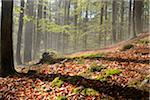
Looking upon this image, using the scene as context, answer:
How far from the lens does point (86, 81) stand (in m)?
7.87

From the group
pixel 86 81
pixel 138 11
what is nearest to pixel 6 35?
pixel 86 81

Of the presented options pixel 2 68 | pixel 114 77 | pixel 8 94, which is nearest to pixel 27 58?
pixel 2 68

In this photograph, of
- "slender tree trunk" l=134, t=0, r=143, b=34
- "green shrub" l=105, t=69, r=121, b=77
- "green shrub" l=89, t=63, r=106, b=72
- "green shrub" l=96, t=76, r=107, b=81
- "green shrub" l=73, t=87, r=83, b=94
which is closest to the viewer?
"green shrub" l=73, t=87, r=83, b=94

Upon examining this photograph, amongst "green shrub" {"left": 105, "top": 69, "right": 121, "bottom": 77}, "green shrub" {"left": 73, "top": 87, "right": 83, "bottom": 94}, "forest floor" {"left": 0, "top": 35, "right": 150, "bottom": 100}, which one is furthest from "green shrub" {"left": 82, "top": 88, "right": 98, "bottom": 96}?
"green shrub" {"left": 105, "top": 69, "right": 121, "bottom": 77}

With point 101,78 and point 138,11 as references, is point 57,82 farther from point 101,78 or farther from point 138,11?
point 138,11

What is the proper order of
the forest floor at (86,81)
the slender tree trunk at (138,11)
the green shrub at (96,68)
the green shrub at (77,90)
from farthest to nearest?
the slender tree trunk at (138,11) < the green shrub at (96,68) < the green shrub at (77,90) < the forest floor at (86,81)

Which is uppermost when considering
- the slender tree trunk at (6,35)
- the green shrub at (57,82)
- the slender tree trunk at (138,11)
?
the slender tree trunk at (138,11)

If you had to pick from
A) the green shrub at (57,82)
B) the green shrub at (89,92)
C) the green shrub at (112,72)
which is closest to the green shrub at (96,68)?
the green shrub at (112,72)

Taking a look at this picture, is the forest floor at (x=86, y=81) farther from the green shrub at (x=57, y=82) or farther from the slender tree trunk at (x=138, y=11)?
the slender tree trunk at (x=138, y=11)

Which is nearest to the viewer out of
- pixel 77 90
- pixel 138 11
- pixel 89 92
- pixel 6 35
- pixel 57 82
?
pixel 89 92

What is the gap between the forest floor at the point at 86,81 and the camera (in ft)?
21.9

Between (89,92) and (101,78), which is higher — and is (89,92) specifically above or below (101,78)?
below

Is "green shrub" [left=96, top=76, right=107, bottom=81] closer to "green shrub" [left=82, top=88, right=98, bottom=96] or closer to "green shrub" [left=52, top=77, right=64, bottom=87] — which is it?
"green shrub" [left=82, top=88, right=98, bottom=96]

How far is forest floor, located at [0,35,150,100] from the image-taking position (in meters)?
6.69
